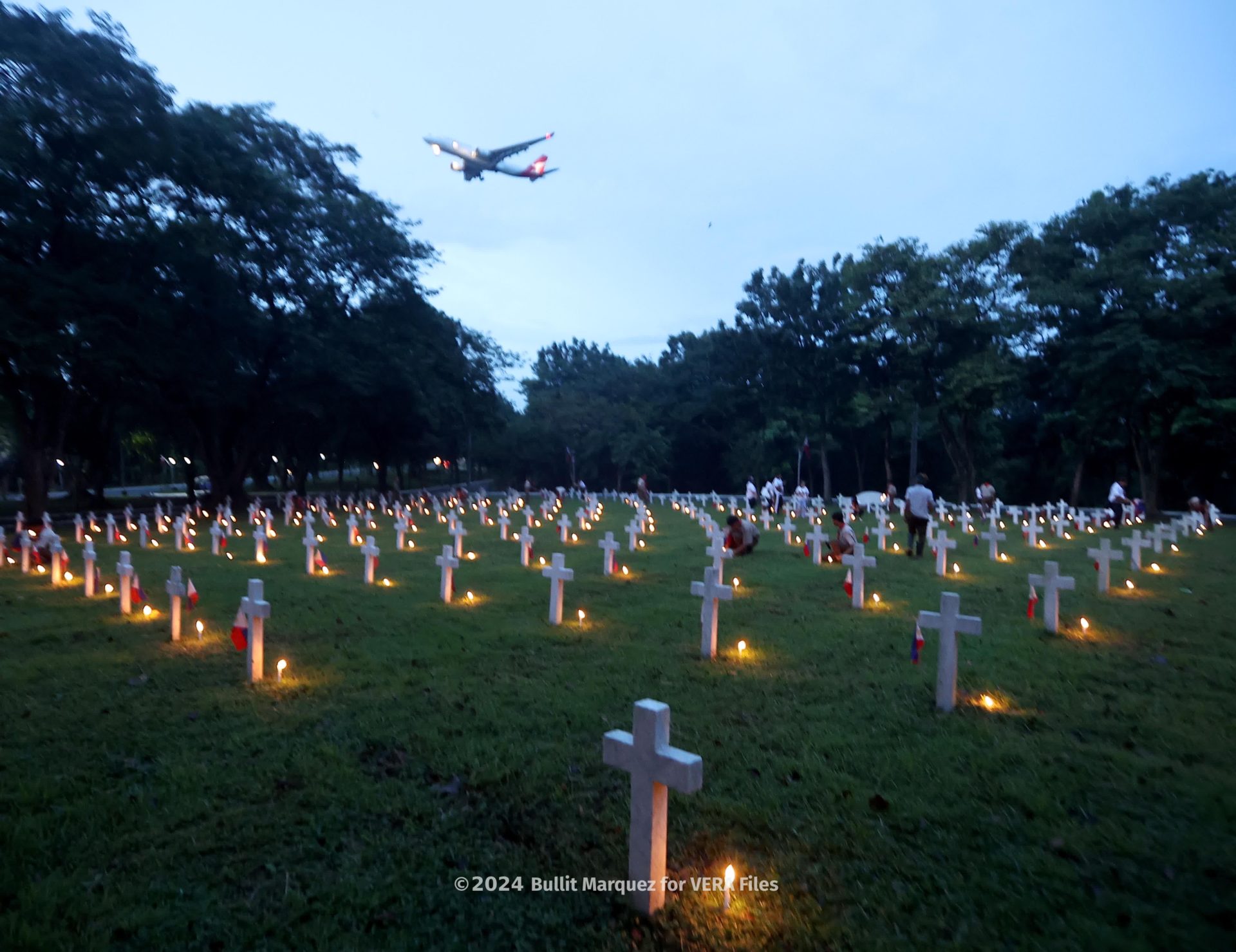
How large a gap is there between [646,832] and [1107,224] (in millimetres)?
30790

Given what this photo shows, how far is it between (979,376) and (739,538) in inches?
672

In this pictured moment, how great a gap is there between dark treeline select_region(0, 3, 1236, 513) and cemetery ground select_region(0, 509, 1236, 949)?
56.0 feet

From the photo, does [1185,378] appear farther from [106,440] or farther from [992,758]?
[106,440]

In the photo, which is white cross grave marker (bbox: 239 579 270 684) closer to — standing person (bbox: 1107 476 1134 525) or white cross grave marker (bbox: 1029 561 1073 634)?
white cross grave marker (bbox: 1029 561 1073 634)

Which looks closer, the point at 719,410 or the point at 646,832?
the point at 646,832

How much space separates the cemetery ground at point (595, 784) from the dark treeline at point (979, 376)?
1972 centimetres

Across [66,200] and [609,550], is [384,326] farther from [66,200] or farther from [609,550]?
[609,550]

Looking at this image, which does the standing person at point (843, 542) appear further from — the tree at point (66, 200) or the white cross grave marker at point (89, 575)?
the tree at point (66, 200)

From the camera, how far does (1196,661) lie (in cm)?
756

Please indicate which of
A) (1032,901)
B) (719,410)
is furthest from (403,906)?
(719,410)

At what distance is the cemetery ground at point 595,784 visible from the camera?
3.49m

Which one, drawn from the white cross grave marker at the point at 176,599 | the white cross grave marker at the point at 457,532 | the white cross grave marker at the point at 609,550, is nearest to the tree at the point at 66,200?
the white cross grave marker at the point at 457,532

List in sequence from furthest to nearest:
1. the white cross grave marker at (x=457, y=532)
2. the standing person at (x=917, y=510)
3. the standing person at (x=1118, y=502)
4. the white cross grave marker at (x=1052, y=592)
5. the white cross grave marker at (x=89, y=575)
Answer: the standing person at (x=1118, y=502) → the white cross grave marker at (x=457, y=532) → the standing person at (x=917, y=510) → the white cross grave marker at (x=89, y=575) → the white cross grave marker at (x=1052, y=592)

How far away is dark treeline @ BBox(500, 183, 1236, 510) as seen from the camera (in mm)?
25250
